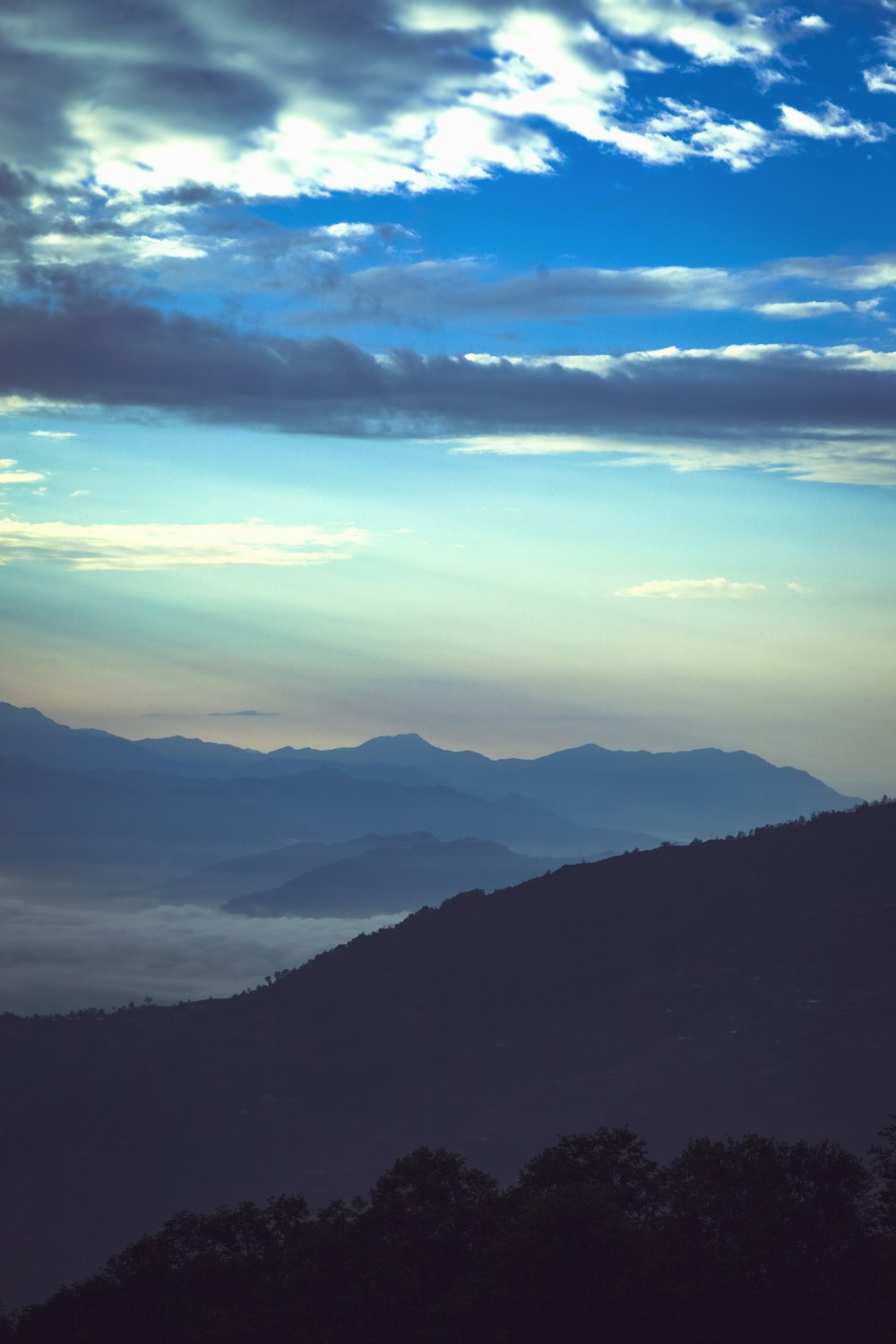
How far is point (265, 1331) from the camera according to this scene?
75.7 meters

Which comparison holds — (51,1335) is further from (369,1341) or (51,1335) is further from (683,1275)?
(683,1275)

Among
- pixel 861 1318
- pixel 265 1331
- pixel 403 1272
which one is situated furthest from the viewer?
pixel 403 1272

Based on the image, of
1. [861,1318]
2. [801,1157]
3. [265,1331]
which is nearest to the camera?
[861,1318]

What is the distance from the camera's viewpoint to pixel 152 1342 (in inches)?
3167

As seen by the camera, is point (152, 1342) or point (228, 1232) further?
point (228, 1232)

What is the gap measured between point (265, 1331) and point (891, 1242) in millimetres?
41077

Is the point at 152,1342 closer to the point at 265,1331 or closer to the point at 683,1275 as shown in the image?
the point at 265,1331

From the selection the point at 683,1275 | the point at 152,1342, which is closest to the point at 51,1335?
the point at 152,1342

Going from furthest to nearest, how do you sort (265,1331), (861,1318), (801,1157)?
(801,1157)
(265,1331)
(861,1318)

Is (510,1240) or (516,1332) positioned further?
(510,1240)

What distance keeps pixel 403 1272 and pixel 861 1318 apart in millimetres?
29235

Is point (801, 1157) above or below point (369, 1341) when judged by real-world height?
above

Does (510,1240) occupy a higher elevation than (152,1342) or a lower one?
higher

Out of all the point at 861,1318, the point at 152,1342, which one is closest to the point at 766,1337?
the point at 861,1318
